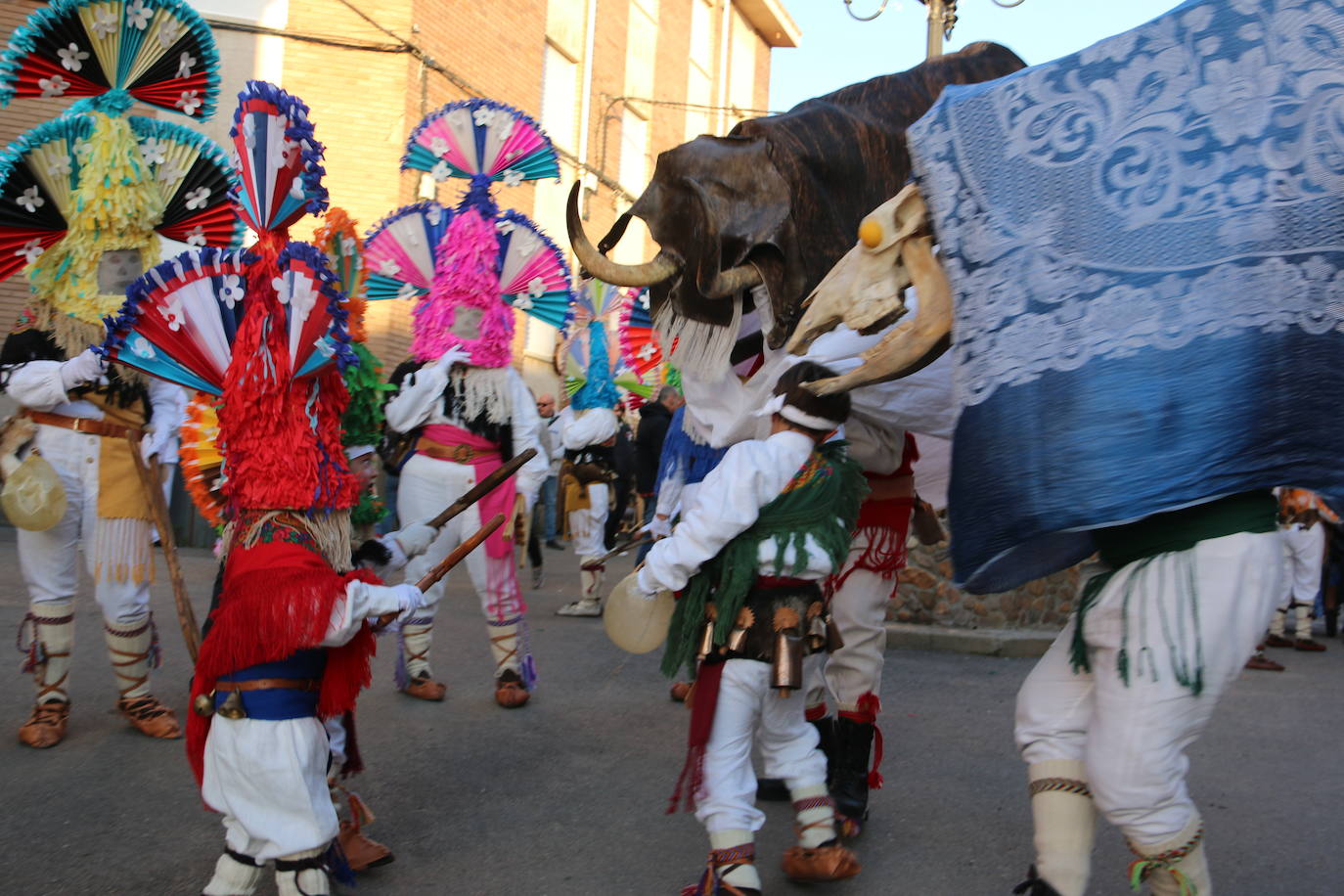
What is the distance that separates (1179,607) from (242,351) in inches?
94.9

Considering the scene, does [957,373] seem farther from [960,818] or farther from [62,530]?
[62,530]

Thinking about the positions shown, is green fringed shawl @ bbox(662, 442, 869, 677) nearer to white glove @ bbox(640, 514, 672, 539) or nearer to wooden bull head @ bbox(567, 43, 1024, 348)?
wooden bull head @ bbox(567, 43, 1024, 348)

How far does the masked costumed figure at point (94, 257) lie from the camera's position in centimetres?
432

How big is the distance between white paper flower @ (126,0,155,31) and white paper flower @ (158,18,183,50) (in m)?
0.05

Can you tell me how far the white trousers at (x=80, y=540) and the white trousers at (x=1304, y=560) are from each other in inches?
316

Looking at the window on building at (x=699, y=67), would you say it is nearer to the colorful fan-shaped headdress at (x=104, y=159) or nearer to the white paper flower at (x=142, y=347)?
the colorful fan-shaped headdress at (x=104, y=159)

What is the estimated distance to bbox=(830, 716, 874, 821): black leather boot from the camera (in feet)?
13.1

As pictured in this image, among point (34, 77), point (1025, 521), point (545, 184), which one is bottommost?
point (1025, 521)

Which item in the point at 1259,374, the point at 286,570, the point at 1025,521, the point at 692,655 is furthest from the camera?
the point at 692,655

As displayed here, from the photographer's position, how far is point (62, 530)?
15.4 feet

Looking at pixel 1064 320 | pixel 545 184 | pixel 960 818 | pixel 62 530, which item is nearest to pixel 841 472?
pixel 1064 320

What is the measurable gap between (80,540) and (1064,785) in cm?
407

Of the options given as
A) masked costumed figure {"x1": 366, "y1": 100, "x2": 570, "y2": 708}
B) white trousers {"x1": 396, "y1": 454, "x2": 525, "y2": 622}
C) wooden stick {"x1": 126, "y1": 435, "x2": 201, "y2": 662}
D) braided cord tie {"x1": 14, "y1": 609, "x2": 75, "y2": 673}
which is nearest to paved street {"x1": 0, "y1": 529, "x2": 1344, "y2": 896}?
braided cord tie {"x1": 14, "y1": 609, "x2": 75, "y2": 673}

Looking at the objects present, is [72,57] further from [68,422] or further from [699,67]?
[699,67]
